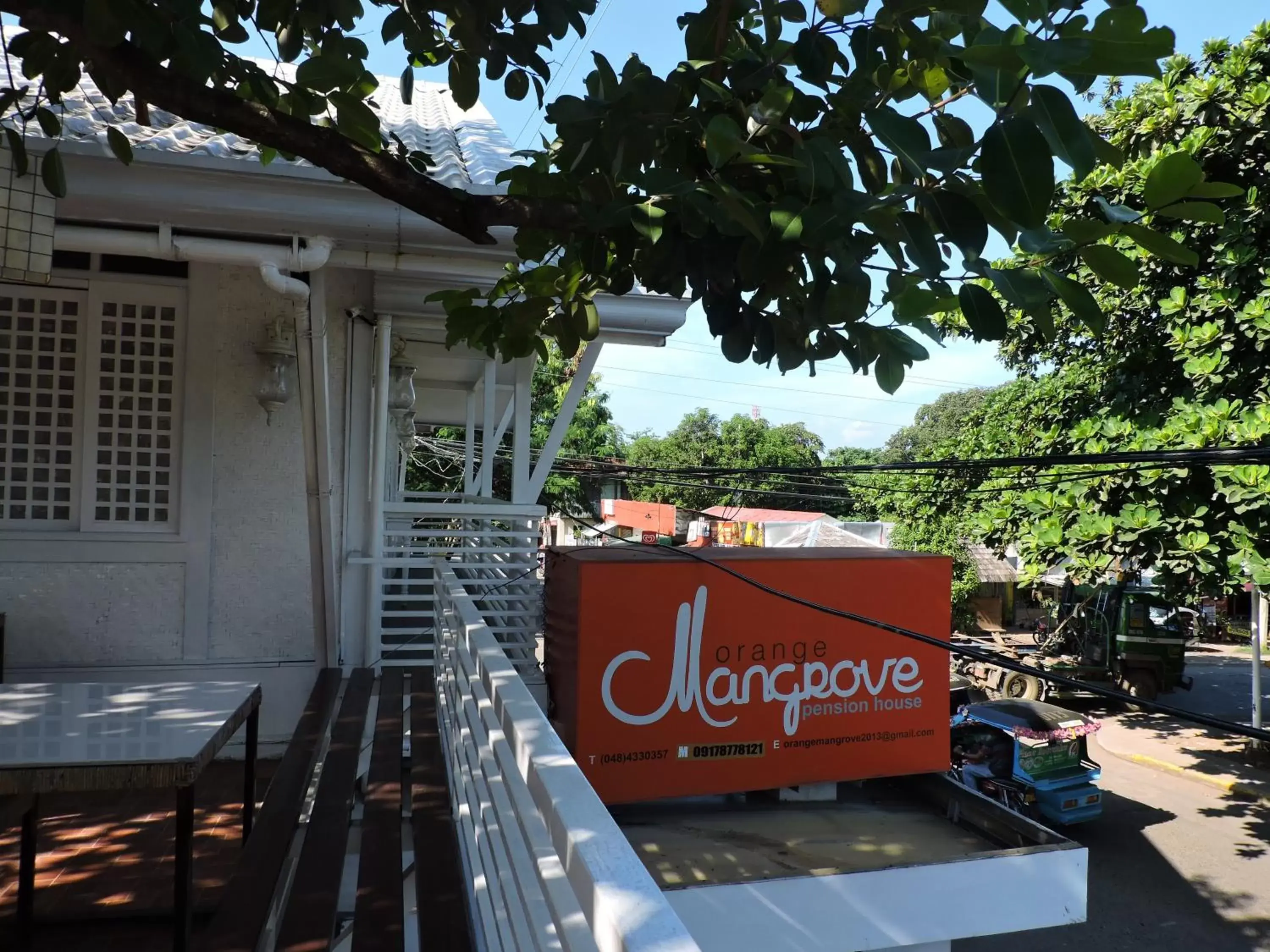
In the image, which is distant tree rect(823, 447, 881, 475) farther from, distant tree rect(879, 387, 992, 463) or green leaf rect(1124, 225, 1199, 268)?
green leaf rect(1124, 225, 1199, 268)

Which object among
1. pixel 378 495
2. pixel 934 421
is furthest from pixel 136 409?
pixel 934 421

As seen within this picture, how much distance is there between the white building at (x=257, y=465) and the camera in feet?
15.0

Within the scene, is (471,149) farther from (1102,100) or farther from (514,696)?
(1102,100)

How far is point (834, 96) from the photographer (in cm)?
220

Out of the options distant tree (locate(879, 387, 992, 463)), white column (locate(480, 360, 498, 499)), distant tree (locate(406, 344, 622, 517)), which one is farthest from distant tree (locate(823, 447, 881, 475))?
white column (locate(480, 360, 498, 499))

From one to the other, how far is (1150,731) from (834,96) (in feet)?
52.6

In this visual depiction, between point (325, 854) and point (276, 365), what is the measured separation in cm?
354

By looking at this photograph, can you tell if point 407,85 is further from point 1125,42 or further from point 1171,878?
point 1171,878

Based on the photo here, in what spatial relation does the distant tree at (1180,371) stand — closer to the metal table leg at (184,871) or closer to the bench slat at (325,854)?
the bench slat at (325,854)

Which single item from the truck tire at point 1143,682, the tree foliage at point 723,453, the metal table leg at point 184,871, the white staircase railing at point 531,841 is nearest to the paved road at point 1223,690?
the truck tire at point 1143,682

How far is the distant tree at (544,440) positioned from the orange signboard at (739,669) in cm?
1783

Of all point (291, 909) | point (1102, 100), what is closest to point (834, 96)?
point (291, 909)

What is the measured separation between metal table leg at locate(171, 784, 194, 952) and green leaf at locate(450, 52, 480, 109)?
7.75 feet

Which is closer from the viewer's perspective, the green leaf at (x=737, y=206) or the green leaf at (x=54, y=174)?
the green leaf at (x=737, y=206)
